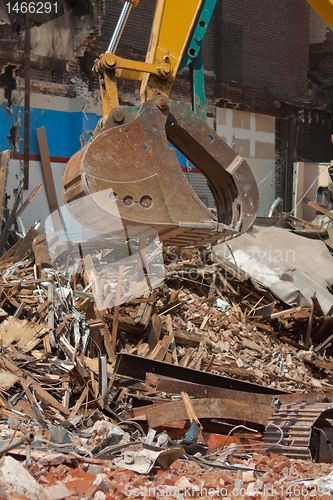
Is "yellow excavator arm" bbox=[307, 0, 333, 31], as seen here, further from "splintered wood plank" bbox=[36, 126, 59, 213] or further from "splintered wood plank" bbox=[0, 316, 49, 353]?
"splintered wood plank" bbox=[36, 126, 59, 213]

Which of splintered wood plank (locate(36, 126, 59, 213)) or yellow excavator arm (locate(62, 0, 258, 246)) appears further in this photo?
splintered wood plank (locate(36, 126, 59, 213))

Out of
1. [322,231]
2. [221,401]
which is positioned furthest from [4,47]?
[221,401]

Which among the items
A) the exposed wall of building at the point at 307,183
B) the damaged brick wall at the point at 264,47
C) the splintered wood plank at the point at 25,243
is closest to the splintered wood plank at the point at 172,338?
the splintered wood plank at the point at 25,243

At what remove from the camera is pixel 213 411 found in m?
5.01

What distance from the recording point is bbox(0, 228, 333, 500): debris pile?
3.59 m

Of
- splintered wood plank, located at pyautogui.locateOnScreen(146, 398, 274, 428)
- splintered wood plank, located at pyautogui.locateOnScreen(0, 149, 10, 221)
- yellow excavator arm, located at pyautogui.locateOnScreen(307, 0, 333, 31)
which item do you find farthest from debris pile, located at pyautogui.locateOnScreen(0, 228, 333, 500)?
yellow excavator arm, located at pyautogui.locateOnScreen(307, 0, 333, 31)

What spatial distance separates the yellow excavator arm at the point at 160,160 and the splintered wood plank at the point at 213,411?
1.61 meters

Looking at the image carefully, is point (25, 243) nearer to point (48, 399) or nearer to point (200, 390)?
point (48, 399)

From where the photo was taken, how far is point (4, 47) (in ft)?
38.8

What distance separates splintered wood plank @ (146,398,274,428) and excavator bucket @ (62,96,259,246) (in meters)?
1.61

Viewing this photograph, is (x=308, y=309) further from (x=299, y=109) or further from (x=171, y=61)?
(x=299, y=109)

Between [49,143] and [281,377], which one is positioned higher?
[49,143]

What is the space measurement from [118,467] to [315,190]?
15120 millimetres

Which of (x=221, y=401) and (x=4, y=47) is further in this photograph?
(x=4, y=47)
